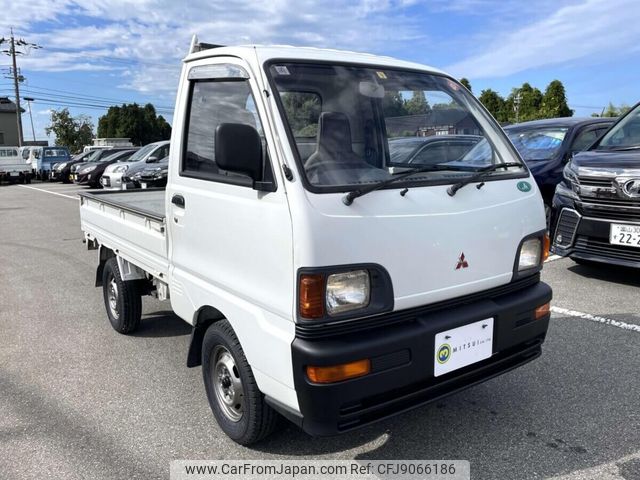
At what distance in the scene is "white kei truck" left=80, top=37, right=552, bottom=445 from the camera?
216cm

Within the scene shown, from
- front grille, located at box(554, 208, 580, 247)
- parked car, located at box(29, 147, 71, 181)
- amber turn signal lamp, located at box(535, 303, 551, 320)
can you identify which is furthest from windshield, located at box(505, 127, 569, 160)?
parked car, located at box(29, 147, 71, 181)

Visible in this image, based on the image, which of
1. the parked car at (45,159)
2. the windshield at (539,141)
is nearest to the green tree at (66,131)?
the parked car at (45,159)

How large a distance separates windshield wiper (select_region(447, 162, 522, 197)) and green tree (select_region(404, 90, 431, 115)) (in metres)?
0.55

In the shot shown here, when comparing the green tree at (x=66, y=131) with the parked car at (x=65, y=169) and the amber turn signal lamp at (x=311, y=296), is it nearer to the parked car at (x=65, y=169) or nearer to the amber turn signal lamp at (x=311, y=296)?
the parked car at (x=65, y=169)

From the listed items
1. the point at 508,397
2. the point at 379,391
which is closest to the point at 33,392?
the point at 379,391

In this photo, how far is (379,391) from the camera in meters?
2.22

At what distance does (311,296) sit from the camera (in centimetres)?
210

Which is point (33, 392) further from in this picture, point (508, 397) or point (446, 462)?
point (508, 397)

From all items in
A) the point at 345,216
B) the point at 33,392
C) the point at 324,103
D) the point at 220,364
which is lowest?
the point at 33,392

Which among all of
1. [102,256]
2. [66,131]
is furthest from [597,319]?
[66,131]

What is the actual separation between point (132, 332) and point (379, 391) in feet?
9.87

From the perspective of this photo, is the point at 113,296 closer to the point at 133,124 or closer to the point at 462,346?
the point at 462,346

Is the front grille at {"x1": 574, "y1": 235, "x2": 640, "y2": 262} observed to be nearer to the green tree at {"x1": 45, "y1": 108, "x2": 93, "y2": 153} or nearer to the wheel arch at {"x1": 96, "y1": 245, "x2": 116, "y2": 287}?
the wheel arch at {"x1": 96, "y1": 245, "x2": 116, "y2": 287}

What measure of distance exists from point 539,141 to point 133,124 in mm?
61502
